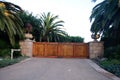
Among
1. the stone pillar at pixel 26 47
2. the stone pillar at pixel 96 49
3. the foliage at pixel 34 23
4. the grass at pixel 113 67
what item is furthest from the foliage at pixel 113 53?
the foliage at pixel 34 23

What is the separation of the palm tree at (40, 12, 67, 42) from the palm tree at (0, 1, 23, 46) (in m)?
11.0

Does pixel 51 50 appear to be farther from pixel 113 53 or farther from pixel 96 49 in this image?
pixel 113 53

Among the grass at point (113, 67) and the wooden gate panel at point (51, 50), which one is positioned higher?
the wooden gate panel at point (51, 50)

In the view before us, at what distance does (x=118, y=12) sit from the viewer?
2480cm

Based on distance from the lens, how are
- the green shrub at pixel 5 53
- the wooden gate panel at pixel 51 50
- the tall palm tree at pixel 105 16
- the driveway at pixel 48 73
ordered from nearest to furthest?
the driveway at pixel 48 73
the tall palm tree at pixel 105 16
the green shrub at pixel 5 53
the wooden gate panel at pixel 51 50

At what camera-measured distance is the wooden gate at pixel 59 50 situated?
1194 inches

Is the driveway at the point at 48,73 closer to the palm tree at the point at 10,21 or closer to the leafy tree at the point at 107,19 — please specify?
the palm tree at the point at 10,21

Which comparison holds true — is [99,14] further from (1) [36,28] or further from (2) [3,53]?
(1) [36,28]

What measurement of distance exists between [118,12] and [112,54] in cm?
362

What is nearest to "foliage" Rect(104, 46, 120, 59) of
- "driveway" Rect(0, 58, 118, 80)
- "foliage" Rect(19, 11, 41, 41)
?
"driveway" Rect(0, 58, 118, 80)

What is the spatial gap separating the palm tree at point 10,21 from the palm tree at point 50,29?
11.0 meters

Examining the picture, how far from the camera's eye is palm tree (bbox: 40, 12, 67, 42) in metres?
39.5

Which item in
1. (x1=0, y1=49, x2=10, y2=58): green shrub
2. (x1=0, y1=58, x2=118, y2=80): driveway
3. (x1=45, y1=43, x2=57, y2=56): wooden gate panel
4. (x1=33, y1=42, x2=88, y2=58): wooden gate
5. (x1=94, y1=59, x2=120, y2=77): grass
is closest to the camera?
(x1=0, y1=58, x2=118, y2=80): driveway

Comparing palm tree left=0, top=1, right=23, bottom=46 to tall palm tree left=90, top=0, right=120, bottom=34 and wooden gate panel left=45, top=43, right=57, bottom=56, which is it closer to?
wooden gate panel left=45, top=43, right=57, bottom=56
